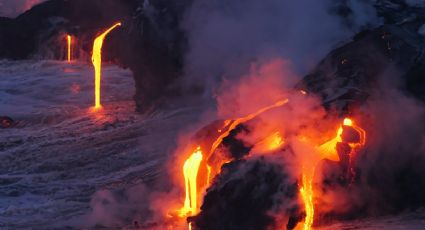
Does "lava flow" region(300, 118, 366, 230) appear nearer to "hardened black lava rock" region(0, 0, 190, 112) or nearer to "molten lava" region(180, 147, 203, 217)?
"molten lava" region(180, 147, 203, 217)

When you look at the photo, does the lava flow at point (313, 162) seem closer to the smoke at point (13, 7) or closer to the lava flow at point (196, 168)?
the lava flow at point (196, 168)

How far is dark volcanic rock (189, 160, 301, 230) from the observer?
21.5 ft

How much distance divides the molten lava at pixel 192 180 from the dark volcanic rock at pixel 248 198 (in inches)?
27.2

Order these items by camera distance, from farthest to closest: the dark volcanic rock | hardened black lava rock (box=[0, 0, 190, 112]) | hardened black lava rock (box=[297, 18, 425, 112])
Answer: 1. hardened black lava rock (box=[0, 0, 190, 112])
2. hardened black lava rock (box=[297, 18, 425, 112])
3. the dark volcanic rock

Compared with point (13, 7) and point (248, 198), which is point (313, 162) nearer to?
point (248, 198)

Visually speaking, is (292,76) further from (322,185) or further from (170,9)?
(170,9)

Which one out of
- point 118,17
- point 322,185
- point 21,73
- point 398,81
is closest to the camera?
point 322,185

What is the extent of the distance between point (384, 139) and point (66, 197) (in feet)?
14.1

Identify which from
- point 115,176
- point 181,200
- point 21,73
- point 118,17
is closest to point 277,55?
point 181,200

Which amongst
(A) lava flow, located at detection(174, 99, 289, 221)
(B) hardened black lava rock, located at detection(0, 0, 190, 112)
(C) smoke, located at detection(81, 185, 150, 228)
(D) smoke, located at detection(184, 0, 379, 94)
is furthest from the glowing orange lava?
(B) hardened black lava rock, located at detection(0, 0, 190, 112)

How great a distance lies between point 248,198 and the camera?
21.9ft

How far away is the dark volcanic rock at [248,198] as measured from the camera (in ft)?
21.5

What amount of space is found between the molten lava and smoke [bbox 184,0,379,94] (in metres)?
1.68

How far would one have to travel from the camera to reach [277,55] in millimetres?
8773
